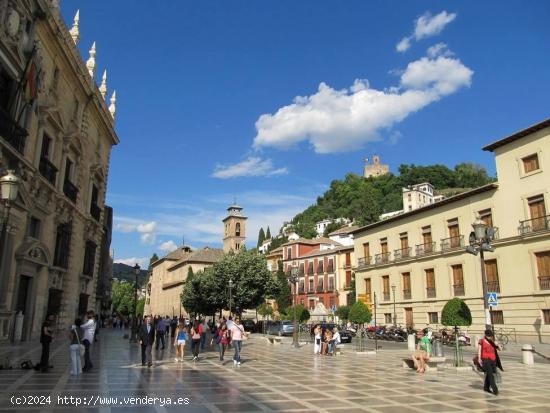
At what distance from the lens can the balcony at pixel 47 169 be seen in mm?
20047

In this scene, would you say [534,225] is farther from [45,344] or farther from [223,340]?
[45,344]

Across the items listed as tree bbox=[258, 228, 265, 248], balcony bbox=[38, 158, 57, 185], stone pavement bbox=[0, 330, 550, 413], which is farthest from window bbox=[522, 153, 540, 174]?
tree bbox=[258, 228, 265, 248]

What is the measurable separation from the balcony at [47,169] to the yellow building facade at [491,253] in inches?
999

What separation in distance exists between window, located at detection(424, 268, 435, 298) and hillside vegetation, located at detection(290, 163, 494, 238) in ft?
216

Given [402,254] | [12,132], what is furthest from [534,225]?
[12,132]

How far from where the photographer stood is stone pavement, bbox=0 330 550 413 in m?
8.56

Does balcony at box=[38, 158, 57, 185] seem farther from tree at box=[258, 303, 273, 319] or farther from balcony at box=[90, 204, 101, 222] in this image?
tree at box=[258, 303, 273, 319]

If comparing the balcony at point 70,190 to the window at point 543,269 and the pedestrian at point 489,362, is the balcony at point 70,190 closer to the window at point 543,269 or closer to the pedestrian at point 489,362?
the pedestrian at point 489,362

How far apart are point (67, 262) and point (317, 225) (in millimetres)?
103073

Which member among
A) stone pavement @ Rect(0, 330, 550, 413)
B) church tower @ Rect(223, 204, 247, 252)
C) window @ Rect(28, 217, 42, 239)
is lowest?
stone pavement @ Rect(0, 330, 550, 413)

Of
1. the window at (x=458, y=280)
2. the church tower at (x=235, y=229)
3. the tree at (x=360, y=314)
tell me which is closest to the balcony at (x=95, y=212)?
the tree at (x=360, y=314)

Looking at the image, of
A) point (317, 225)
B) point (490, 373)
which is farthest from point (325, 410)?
point (317, 225)

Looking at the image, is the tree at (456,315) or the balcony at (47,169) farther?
the tree at (456,315)

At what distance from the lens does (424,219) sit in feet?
122
